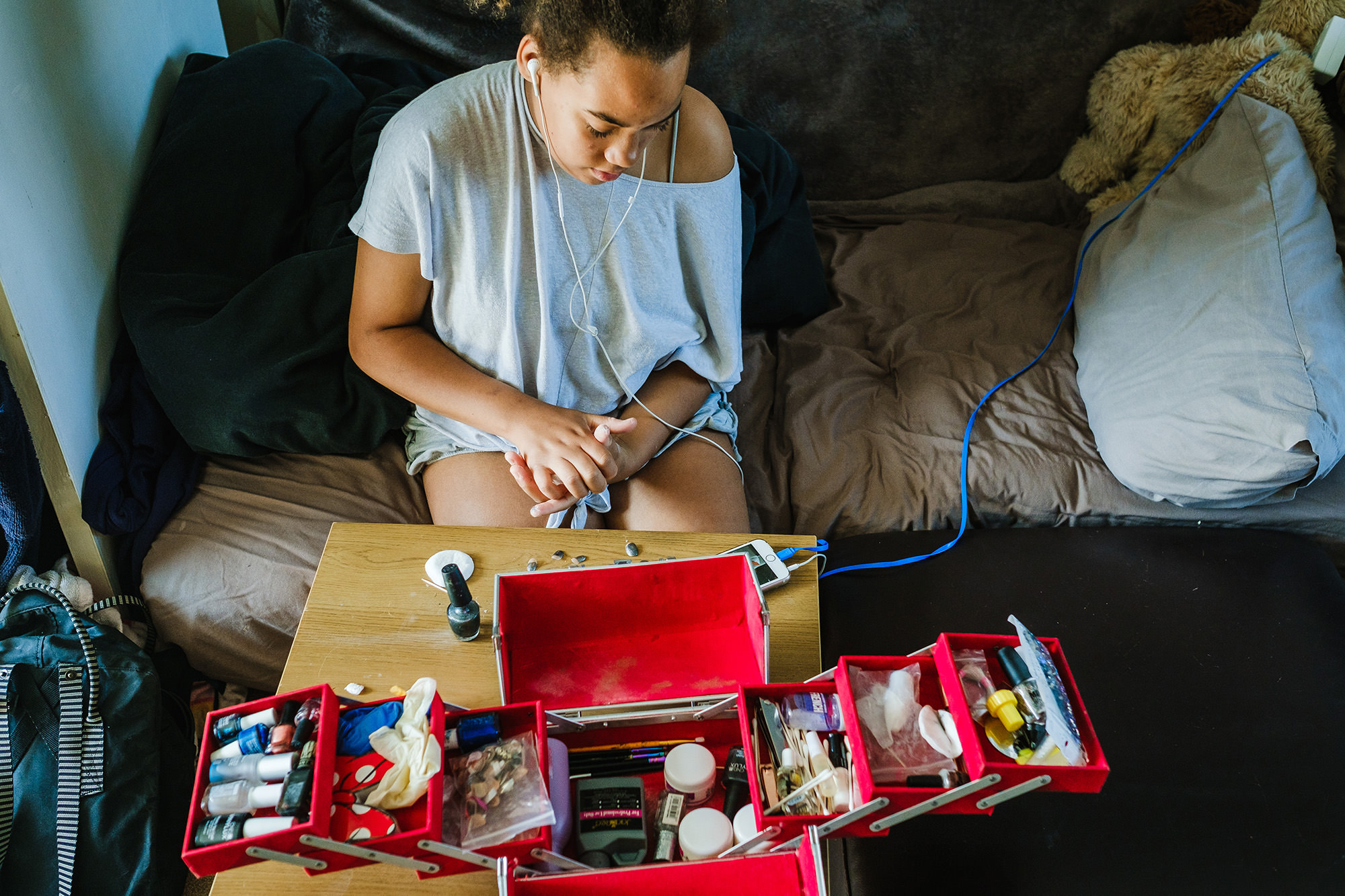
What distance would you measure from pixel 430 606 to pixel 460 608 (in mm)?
82

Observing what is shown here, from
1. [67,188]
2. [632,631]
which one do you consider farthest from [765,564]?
[67,188]

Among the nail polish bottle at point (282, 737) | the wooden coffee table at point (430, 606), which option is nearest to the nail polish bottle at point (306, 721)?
the nail polish bottle at point (282, 737)

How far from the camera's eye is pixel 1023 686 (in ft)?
2.20

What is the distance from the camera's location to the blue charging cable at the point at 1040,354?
1252mm

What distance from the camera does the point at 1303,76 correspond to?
1.58 m

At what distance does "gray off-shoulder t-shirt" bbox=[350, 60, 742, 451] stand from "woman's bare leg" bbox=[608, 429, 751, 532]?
0.11 meters

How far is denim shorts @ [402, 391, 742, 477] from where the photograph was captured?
1.21 metres

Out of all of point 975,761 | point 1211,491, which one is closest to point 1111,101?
point 1211,491

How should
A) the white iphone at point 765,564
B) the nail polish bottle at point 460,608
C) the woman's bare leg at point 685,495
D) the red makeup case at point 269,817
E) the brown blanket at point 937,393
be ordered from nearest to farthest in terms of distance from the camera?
the red makeup case at point 269,817 → the nail polish bottle at point 460,608 → the white iphone at point 765,564 → the woman's bare leg at point 685,495 → the brown blanket at point 937,393

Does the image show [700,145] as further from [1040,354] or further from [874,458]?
[1040,354]

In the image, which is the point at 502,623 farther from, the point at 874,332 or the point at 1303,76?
the point at 1303,76

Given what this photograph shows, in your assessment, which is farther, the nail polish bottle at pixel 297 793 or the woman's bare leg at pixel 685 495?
the woman's bare leg at pixel 685 495

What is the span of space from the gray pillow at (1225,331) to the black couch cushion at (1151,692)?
13 cm

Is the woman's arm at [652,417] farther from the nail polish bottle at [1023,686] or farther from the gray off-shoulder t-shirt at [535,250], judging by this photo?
the nail polish bottle at [1023,686]
